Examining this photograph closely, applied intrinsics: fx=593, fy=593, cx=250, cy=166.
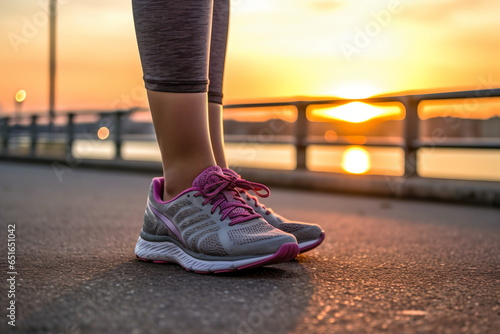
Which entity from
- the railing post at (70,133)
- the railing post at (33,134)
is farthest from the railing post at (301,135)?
the railing post at (33,134)

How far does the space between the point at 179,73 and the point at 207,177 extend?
0.95 feet

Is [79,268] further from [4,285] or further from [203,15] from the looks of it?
[203,15]

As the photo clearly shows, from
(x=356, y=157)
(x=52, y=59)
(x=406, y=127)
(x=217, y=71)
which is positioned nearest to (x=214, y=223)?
(x=217, y=71)

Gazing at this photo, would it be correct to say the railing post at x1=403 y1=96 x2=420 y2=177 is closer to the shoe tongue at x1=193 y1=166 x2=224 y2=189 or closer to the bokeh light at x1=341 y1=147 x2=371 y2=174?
the bokeh light at x1=341 y1=147 x2=371 y2=174

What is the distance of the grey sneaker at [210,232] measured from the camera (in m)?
1.45

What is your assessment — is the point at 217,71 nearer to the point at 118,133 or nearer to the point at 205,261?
the point at 205,261

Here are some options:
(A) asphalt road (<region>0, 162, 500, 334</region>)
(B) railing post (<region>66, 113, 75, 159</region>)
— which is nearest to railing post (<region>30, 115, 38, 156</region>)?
(B) railing post (<region>66, 113, 75, 159</region>)

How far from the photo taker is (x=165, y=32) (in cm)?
158

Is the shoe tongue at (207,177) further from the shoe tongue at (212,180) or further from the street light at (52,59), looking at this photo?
the street light at (52,59)

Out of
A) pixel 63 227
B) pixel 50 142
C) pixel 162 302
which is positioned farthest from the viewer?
pixel 50 142

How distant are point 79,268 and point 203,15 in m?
0.75

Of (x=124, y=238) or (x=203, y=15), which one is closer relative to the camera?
(x=203, y=15)

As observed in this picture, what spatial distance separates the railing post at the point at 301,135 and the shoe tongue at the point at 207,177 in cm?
456

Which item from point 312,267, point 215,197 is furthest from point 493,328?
point 215,197
